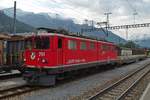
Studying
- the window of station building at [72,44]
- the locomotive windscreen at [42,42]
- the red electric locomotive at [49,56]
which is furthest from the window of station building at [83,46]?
the locomotive windscreen at [42,42]

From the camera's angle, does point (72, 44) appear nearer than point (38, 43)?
No

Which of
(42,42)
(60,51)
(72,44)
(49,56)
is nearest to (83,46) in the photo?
(72,44)

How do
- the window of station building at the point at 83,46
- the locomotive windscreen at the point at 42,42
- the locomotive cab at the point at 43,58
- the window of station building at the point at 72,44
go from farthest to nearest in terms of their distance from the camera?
the window of station building at the point at 83,46 → the window of station building at the point at 72,44 → the locomotive windscreen at the point at 42,42 → the locomotive cab at the point at 43,58

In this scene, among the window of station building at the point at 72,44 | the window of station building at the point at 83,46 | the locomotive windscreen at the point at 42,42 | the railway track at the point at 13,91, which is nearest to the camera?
the railway track at the point at 13,91

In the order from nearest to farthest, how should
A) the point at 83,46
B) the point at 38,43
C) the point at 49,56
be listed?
1. the point at 49,56
2. the point at 38,43
3. the point at 83,46

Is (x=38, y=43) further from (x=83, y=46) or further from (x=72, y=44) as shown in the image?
(x=83, y=46)

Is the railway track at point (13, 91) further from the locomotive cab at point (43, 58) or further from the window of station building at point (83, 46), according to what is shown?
the window of station building at point (83, 46)

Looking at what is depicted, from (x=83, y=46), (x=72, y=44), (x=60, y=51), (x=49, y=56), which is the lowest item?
(x=49, y=56)

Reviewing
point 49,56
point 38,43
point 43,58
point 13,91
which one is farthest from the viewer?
point 38,43

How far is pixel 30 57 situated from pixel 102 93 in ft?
17.3

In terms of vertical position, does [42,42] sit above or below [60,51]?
above

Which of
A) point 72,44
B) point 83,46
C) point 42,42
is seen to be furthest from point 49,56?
point 83,46

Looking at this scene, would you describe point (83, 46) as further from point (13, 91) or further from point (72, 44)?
point (13, 91)

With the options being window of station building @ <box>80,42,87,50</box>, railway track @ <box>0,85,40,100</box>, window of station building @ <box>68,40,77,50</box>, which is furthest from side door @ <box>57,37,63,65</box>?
window of station building @ <box>80,42,87,50</box>
